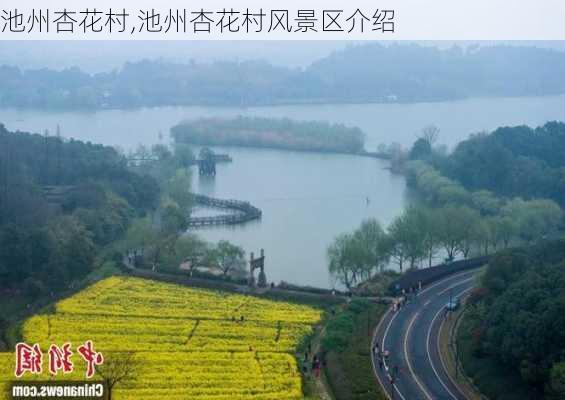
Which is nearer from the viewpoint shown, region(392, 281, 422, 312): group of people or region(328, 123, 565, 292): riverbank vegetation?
region(392, 281, 422, 312): group of people

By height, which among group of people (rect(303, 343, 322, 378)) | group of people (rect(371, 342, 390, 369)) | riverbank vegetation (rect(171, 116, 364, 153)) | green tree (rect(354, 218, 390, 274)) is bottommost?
group of people (rect(303, 343, 322, 378))

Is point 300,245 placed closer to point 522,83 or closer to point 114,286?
point 114,286

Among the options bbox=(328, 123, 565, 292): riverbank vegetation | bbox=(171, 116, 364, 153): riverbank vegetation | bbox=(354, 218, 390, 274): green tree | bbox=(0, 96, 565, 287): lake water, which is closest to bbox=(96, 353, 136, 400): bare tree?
bbox=(328, 123, 565, 292): riverbank vegetation

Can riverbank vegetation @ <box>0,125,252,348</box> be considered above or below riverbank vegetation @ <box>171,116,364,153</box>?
below

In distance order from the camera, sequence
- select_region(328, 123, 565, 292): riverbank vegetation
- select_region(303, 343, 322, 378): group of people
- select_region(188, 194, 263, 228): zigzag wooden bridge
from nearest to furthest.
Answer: select_region(303, 343, 322, 378): group of people
select_region(328, 123, 565, 292): riverbank vegetation
select_region(188, 194, 263, 228): zigzag wooden bridge

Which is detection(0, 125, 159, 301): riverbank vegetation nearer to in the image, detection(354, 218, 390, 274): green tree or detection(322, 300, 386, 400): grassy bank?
detection(354, 218, 390, 274): green tree

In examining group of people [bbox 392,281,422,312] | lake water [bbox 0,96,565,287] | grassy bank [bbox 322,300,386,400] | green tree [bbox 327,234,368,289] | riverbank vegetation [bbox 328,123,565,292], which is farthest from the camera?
lake water [bbox 0,96,565,287]

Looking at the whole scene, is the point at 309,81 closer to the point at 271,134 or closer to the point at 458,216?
the point at 271,134
